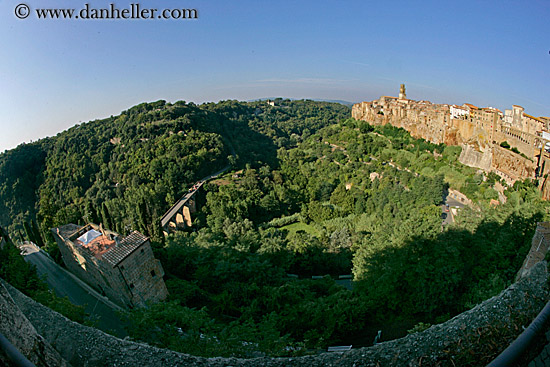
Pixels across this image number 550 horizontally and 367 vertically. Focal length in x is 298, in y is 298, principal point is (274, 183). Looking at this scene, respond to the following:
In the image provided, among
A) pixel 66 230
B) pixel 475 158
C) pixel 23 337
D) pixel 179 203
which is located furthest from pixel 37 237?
pixel 475 158

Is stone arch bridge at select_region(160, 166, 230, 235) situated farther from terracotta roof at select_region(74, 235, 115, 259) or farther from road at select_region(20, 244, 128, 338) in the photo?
terracotta roof at select_region(74, 235, 115, 259)

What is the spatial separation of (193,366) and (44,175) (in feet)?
134

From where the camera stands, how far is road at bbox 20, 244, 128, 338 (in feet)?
33.4

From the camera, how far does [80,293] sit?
12438 mm

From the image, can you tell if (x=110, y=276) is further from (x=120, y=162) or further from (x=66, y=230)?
(x=120, y=162)

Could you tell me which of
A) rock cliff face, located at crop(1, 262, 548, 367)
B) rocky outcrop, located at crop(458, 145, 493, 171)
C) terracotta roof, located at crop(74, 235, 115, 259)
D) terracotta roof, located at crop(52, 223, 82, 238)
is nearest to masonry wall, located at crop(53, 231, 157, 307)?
terracotta roof, located at crop(74, 235, 115, 259)

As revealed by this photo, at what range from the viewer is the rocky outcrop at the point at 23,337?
149 inches

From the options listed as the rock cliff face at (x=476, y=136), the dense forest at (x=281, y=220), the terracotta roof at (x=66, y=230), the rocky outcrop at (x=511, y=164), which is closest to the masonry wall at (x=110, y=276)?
the terracotta roof at (x=66, y=230)

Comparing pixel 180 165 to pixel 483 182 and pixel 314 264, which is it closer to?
pixel 314 264

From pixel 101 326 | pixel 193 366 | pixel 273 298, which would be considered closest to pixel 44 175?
pixel 101 326

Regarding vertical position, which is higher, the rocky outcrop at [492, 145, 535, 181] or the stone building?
the rocky outcrop at [492, 145, 535, 181]

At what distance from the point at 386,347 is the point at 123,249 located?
A: 357 inches

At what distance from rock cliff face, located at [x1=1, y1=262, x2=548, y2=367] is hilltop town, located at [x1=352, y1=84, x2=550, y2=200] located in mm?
17917

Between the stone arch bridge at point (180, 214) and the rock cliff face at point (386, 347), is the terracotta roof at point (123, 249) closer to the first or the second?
the rock cliff face at point (386, 347)
